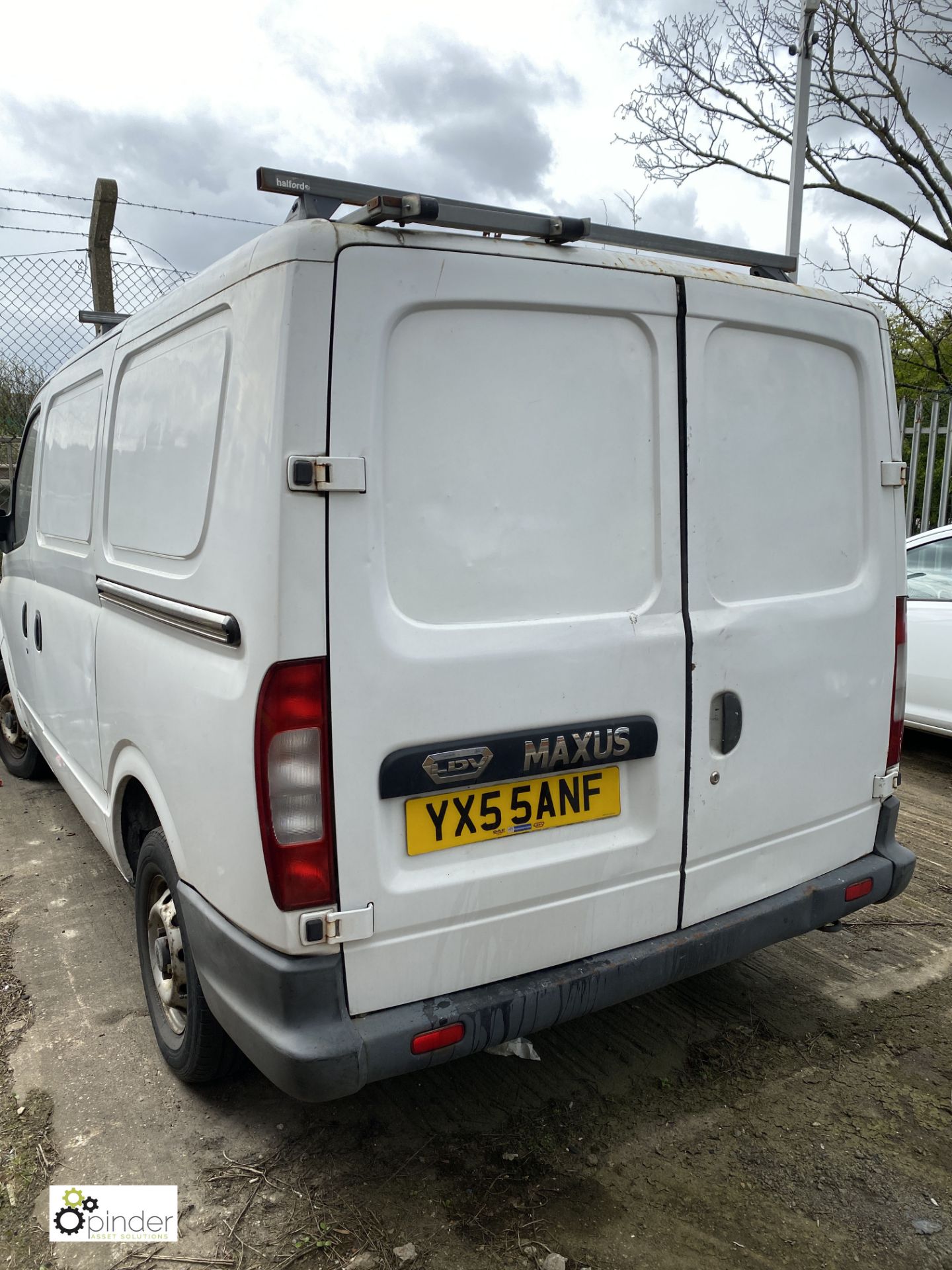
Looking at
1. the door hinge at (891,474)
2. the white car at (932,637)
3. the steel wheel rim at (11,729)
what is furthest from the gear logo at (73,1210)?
the white car at (932,637)

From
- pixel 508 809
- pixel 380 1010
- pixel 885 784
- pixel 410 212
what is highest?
pixel 410 212

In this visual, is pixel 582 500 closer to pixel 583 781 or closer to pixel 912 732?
pixel 583 781

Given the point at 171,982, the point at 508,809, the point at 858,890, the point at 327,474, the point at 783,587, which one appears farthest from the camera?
the point at 858,890

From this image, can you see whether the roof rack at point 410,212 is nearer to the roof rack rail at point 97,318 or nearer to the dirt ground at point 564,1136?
the dirt ground at point 564,1136

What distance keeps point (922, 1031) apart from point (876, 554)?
1532 millimetres

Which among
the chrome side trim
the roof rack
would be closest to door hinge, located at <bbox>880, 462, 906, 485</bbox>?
the roof rack

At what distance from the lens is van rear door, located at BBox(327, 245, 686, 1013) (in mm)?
1955

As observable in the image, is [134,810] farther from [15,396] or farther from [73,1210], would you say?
[15,396]

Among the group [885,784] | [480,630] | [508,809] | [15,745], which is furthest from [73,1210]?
[15,745]

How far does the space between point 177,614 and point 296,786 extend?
24.7 inches

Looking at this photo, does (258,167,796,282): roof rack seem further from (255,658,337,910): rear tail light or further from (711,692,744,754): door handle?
(711,692,744,754): door handle

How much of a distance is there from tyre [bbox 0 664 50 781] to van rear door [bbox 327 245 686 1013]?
3.99 metres

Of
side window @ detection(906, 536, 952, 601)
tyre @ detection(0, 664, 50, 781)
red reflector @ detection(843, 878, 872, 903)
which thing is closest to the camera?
red reflector @ detection(843, 878, 872, 903)

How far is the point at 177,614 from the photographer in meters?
2.30
